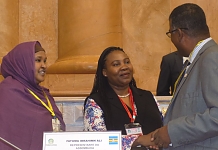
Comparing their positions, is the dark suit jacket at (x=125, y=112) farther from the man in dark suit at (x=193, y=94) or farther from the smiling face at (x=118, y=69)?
the man in dark suit at (x=193, y=94)

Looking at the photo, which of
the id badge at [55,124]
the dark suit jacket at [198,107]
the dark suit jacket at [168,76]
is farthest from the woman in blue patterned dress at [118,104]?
the dark suit jacket at [168,76]

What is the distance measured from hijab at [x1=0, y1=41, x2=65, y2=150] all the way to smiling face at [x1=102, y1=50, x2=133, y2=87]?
57cm

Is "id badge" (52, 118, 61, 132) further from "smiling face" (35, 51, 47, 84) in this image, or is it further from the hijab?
"smiling face" (35, 51, 47, 84)

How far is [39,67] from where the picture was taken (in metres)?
4.34

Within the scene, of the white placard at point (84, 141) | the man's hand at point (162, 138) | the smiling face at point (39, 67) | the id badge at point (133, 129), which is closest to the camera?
the white placard at point (84, 141)

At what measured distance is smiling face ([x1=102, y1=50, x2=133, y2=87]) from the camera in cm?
436

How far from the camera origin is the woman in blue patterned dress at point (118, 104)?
4.05m

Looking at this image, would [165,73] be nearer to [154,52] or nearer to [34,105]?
[154,52]

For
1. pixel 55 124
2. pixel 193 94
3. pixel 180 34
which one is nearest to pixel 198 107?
pixel 193 94

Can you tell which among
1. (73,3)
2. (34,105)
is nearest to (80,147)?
(34,105)

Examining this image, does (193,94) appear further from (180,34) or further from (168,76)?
(168,76)

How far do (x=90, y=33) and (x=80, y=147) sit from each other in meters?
3.62

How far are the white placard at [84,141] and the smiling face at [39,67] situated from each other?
1.49m

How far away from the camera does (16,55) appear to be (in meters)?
4.36
